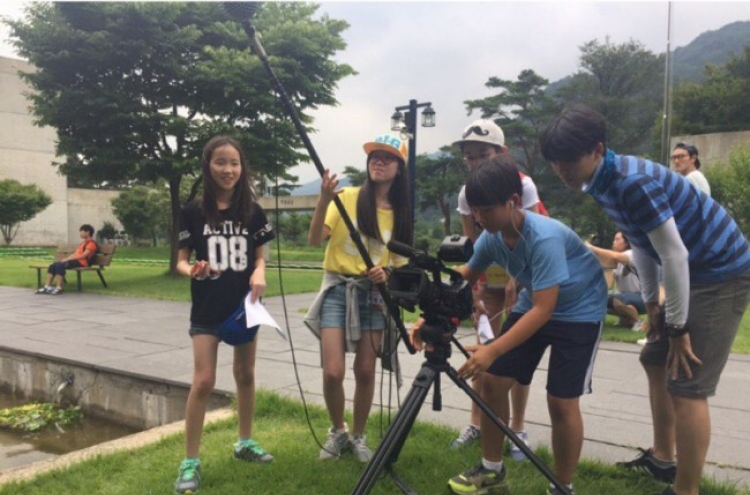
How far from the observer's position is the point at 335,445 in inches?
127

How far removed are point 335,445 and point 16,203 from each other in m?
36.4

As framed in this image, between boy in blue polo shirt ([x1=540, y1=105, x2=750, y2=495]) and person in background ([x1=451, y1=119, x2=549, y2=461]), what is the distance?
750mm

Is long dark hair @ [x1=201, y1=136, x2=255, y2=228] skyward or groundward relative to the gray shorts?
skyward

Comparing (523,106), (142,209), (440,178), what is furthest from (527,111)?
(142,209)

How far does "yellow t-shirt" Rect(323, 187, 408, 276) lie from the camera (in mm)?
3082

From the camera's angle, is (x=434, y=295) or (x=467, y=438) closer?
(x=434, y=295)

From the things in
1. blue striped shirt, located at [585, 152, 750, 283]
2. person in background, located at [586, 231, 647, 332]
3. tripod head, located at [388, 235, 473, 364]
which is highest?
blue striped shirt, located at [585, 152, 750, 283]

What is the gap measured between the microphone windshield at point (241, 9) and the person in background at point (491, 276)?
1301mm

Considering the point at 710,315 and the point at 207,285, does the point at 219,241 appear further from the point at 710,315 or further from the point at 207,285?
the point at 710,315

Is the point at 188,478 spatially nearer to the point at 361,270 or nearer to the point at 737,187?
the point at 361,270

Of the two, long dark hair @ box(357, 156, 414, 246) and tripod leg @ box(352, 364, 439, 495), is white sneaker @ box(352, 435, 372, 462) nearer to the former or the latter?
tripod leg @ box(352, 364, 439, 495)

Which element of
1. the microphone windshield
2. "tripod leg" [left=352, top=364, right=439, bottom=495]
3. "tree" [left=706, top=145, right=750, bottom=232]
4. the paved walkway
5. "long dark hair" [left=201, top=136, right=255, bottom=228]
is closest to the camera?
"tripod leg" [left=352, top=364, right=439, bottom=495]

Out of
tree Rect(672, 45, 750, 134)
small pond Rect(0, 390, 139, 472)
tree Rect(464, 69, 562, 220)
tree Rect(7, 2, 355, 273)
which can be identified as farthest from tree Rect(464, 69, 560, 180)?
small pond Rect(0, 390, 139, 472)

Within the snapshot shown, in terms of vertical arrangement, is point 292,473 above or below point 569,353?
below
